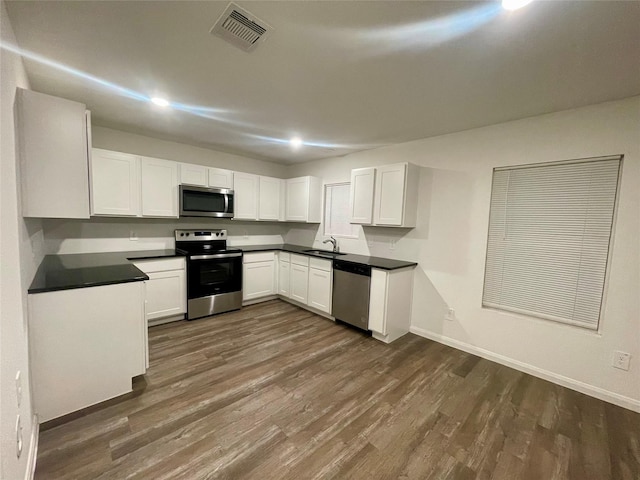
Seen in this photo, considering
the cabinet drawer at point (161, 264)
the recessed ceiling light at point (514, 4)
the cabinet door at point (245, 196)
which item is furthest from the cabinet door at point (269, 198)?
the recessed ceiling light at point (514, 4)

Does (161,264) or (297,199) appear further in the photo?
(297,199)

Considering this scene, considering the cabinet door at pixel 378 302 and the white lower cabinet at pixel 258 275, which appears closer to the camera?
the cabinet door at pixel 378 302

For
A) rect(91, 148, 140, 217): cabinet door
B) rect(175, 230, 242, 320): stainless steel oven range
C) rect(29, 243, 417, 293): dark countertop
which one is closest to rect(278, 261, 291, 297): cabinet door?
rect(175, 230, 242, 320): stainless steel oven range

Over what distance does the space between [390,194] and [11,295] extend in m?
3.32

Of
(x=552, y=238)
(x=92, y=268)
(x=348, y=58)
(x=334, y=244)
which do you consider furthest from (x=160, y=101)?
(x=552, y=238)

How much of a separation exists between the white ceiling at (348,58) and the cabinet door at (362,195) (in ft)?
2.71

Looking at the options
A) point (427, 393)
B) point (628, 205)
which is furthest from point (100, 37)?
point (628, 205)

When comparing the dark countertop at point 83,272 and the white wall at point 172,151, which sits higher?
the white wall at point 172,151

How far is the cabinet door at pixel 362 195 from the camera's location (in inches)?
140

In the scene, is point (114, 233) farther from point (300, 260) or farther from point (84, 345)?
point (300, 260)

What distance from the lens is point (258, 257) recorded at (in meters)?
4.30

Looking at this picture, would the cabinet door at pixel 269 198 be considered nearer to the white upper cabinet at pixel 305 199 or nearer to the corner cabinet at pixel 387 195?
the white upper cabinet at pixel 305 199

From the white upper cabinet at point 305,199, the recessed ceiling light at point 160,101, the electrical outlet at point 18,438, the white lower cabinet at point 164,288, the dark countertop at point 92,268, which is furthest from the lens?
the white upper cabinet at point 305,199

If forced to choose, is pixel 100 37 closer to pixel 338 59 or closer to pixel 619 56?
pixel 338 59
